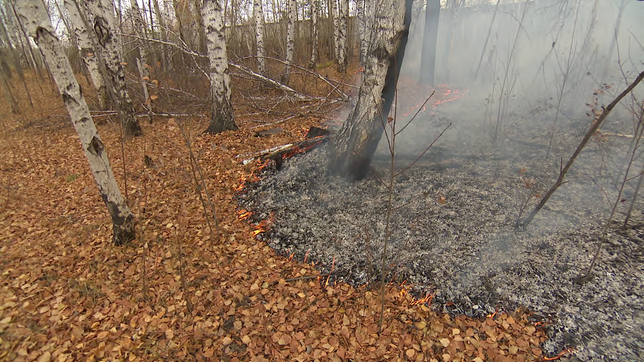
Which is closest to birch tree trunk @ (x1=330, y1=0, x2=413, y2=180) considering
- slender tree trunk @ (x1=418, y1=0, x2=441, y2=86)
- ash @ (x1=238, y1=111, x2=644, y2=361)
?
ash @ (x1=238, y1=111, x2=644, y2=361)

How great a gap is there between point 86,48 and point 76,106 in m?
5.40

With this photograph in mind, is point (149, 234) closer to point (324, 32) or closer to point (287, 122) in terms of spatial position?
point (287, 122)

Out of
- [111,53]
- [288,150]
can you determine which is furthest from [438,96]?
[111,53]

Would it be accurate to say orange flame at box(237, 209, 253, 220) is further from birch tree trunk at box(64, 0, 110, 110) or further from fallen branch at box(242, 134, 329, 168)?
birch tree trunk at box(64, 0, 110, 110)

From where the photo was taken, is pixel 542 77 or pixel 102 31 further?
pixel 542 77

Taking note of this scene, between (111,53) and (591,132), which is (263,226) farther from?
(111,53)

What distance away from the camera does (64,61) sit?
8.85 feet

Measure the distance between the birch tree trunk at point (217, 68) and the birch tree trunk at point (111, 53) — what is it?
1.96 metres

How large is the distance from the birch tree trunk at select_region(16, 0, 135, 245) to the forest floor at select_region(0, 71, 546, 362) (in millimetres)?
359

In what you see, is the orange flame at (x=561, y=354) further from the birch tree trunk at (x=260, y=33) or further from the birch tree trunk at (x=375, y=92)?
the birch tree trunk at (x=260, y=33)

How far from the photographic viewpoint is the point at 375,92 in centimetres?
379

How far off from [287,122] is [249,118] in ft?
3.81

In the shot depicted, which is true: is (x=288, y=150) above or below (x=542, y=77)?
below

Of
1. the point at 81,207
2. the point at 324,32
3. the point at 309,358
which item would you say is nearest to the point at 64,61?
the point at 81,207
